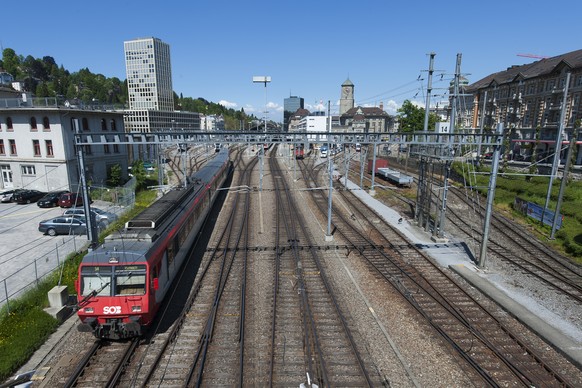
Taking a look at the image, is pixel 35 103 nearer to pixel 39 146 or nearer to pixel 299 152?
pixel 39 146

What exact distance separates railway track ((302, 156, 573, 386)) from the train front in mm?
10219

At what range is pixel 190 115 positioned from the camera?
123m

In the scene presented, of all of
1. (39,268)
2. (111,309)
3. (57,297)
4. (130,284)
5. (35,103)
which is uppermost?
(35,103)

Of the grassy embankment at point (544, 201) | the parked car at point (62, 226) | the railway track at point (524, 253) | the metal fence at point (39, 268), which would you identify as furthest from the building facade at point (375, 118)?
the parked car at point (62, 226)

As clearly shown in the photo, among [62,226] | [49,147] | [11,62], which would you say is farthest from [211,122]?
[62,226]

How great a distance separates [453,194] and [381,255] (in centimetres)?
1934

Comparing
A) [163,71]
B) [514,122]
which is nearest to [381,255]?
[514,122]

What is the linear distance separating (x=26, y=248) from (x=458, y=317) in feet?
76.9

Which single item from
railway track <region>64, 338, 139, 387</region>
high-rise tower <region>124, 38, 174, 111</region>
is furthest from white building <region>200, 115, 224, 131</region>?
railway track <region>64, 338, 139, 387</region>

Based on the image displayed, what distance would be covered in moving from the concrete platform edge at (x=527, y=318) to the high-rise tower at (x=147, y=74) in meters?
138

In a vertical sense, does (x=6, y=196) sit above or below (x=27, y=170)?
below

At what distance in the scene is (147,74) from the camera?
140 metres

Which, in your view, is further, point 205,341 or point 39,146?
point 39,146

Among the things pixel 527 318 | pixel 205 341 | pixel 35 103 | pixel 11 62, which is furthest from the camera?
pixel 11 62
